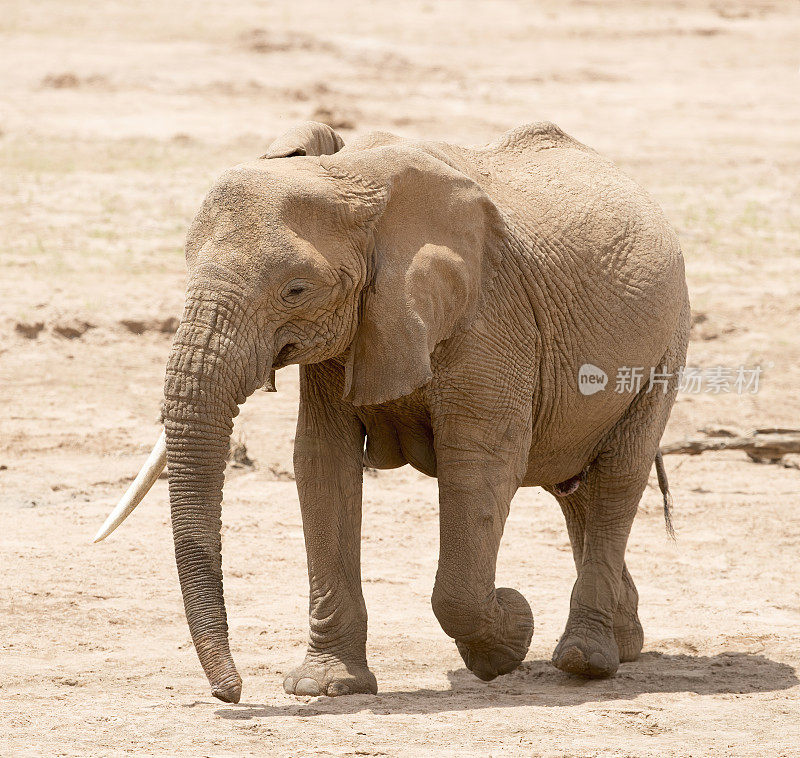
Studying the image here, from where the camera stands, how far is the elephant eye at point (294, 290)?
17.2 ft

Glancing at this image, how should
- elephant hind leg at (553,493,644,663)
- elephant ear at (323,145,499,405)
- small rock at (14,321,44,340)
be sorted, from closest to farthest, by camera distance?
elephant ear at (323,145,499,405)
elephant hind leg at (553,493,644,663)
small rock at (14,321,44,340)

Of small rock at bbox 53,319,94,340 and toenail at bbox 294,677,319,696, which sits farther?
small rock at bbox 53,319,94,340

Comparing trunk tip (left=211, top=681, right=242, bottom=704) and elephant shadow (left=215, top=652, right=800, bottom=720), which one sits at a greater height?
trunk tip (left=211, top=681, right=242, bottom=704)

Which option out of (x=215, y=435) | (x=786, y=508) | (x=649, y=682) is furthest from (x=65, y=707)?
(x=786, y=508)

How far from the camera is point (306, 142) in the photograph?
19.0ft

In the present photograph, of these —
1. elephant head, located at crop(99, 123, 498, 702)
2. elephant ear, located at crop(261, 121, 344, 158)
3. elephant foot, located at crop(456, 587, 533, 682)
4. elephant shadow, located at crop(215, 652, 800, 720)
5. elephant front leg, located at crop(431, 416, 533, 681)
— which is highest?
elephant ear, located at crop(261, 121, 344, 158)

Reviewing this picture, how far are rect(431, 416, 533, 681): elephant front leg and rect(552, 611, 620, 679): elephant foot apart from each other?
597mm

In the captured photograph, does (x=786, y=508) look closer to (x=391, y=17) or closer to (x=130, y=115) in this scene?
(x=130, y=115)

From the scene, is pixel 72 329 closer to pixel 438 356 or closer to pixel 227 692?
pixel 438 356

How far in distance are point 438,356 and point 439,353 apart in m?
0.01

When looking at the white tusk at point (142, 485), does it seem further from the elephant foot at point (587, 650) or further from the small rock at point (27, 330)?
the small rock at point (27, 330)

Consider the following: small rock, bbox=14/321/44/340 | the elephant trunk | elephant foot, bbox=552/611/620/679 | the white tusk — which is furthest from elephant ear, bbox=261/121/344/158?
small rock, bbox=14/321/44/340

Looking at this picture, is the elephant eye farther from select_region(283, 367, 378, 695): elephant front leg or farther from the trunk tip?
the trunk tip

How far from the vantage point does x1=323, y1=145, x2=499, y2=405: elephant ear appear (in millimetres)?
5516
